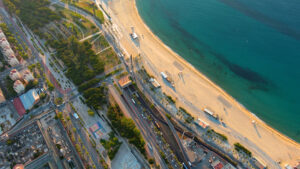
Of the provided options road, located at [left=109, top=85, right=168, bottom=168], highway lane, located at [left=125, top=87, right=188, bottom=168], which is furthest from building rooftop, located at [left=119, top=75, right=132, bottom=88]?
highway lane, located at [left=125, top=87, right=188, bottom=168]

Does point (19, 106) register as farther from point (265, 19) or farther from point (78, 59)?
point (265, 19)

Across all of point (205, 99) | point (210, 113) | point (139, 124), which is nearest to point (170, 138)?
point (139, 124)

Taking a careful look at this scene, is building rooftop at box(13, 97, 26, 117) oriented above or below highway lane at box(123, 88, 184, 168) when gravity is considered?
above

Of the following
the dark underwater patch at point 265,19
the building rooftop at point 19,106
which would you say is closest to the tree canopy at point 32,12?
the building rooftop at point 19,106

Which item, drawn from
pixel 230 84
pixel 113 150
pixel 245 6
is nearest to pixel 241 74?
pixel 230 84

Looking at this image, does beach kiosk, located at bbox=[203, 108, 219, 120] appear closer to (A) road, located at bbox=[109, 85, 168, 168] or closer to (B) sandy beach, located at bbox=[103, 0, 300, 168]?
(B) sandy beach, located at bbox=[103, 0, 300, 168]

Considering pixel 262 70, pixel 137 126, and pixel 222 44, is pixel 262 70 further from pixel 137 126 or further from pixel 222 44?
pixel 137 126

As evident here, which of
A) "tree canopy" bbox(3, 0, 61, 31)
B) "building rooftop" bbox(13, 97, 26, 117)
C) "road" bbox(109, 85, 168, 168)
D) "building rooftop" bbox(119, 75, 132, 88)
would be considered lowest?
"road" bbox(109, 85, 168, 168)

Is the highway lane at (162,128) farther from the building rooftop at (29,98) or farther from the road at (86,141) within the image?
the building rooftop at (29,98)
